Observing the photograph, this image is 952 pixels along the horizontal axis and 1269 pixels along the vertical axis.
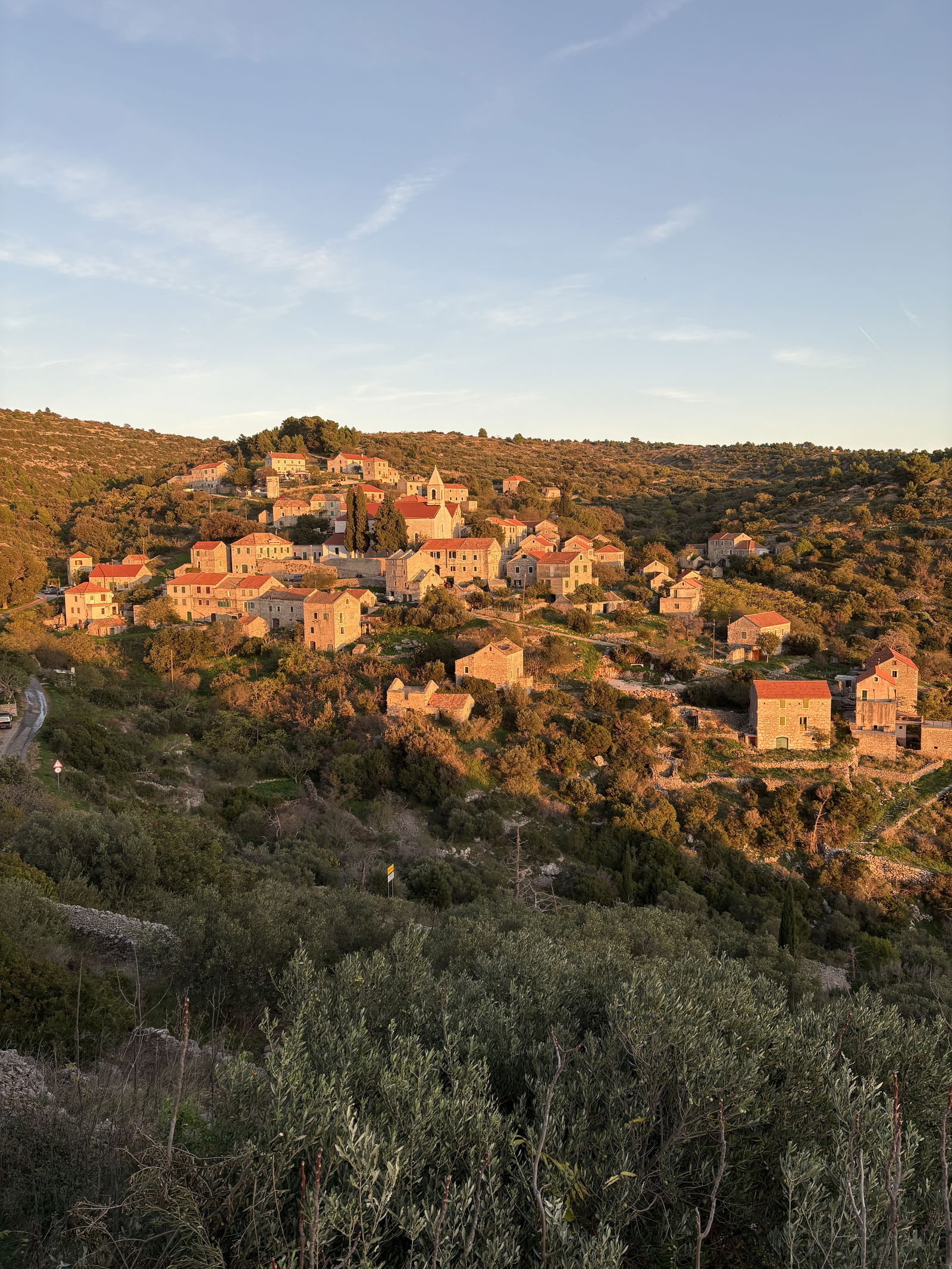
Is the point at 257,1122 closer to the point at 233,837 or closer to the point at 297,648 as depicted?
the point at 233,837

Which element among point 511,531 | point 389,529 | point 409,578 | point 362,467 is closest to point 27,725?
point 409,578

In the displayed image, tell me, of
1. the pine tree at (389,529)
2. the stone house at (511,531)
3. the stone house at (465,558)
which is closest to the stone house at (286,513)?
Answer: the pine tree at (389,529)

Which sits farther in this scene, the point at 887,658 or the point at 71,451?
the point at 71,451

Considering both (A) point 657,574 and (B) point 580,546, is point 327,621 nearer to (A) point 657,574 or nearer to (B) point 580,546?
(B) point 580,546

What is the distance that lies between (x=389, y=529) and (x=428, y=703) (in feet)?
68.0

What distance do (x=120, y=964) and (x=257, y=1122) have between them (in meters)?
7.57

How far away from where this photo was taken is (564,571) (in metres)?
44.4

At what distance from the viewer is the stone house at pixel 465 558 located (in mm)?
46375

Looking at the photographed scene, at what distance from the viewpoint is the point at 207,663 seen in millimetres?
37781

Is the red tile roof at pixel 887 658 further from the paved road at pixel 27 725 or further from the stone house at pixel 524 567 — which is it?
the paved road at pixel 27 725

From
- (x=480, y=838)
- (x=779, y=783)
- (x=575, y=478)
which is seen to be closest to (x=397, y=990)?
(x=480, y=838)

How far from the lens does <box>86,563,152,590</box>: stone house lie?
4600 centimetres

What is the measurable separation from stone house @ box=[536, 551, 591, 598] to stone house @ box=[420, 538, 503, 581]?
10.5 ft

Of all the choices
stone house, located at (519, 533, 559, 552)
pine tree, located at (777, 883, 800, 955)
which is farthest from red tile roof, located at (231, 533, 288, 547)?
pine tree, located at (777, 883, 800, 955)
